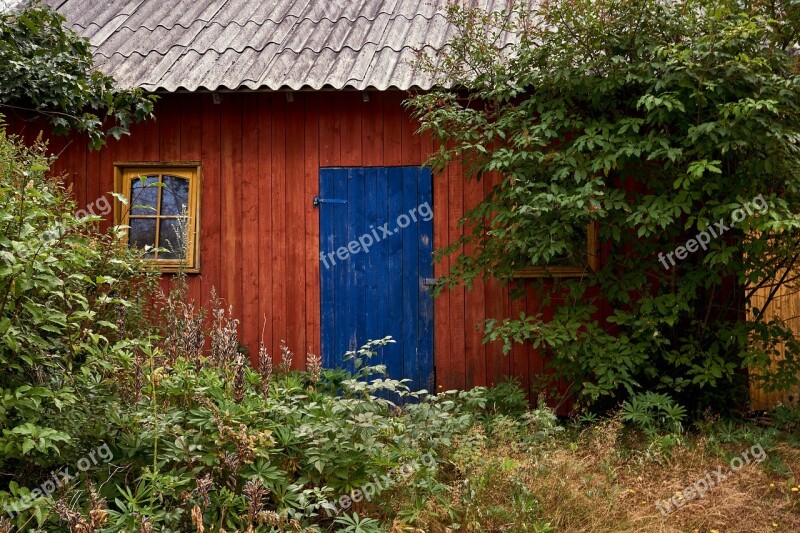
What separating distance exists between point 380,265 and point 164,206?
2314 millimetres

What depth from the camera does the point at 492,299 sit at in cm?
624

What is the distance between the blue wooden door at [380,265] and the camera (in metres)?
6.28

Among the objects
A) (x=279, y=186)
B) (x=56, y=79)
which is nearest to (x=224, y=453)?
(x=279, y=186)

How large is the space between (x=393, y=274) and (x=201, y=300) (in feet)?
6.31

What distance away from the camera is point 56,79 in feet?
18.8

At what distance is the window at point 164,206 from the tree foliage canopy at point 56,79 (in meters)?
0.64

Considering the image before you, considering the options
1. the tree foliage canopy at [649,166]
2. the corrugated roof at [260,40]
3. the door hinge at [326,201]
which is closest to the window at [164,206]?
the corrugated roof at [260,40]

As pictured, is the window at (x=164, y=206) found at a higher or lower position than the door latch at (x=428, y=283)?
higher

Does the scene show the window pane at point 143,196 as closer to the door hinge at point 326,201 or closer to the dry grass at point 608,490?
the door hinge at point 326,201

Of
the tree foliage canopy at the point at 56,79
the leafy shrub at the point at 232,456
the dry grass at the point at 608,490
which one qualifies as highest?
the tree foliage canopy at the point at 56,79

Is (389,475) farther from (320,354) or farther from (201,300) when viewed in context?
(201,300)

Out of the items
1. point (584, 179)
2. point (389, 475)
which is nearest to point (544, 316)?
point (584, 179)

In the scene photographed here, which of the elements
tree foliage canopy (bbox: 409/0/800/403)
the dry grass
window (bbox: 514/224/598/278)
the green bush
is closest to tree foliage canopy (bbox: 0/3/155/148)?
the green bush

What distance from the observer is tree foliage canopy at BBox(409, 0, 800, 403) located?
4684 millimetres
